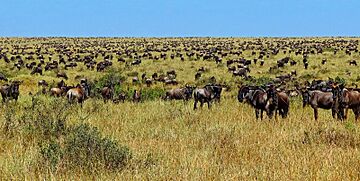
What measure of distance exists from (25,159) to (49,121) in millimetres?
3342

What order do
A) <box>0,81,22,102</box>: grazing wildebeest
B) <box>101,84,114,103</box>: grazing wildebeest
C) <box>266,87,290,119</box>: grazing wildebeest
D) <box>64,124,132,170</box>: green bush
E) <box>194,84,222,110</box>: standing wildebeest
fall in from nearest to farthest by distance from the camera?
<box>64,124,132,170</box>: green bush → <box>266,87,290,119</box>: grazing wildebeest → <box>194,84,222,110</box>: standing wildebeest → <box>0,81,22,102</box>: grazing wildebeest → <box>101,84,114,103</box>: grazing wildebeest

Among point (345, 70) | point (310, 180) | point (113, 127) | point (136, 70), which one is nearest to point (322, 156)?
point (310, 180)

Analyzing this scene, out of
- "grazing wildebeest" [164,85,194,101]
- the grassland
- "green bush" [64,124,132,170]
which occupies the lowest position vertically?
"grazing wildebeest" [164,85,194,101]

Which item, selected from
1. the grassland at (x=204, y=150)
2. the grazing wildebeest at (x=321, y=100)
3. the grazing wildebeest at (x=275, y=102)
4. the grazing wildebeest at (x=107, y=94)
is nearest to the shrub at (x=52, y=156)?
the grassland at (x=204, y=150)

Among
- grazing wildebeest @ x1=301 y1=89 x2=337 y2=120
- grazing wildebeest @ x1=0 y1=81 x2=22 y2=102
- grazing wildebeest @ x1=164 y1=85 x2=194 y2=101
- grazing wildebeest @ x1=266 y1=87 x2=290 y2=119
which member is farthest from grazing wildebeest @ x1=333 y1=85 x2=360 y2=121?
grazing wildebeest @ x1=0 y1=81 x2=22 y2=102

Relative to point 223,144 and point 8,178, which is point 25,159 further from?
point 223,144

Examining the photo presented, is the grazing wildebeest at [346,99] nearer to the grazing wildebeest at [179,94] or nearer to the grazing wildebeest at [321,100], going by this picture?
the grazing wildebeest at [321,100]

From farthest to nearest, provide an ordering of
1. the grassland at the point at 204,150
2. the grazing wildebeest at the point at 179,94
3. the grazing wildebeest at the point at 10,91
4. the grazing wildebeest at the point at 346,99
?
the grazing wildebeest at the point at 179,94
the grazing wildebeest at the point at 10,91
the grazing wildebeest at the point at 346,99
the grassland at the point at 204,150

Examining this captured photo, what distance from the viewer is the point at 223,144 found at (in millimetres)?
9109

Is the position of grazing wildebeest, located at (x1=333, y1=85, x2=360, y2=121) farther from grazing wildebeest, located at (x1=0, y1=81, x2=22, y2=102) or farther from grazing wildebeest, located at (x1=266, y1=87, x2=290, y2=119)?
grazing wildebeest, located at (x1=0, y1=81, x2=22, y2=102)

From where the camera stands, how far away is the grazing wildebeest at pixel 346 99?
1374cm

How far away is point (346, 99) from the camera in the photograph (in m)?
13.8

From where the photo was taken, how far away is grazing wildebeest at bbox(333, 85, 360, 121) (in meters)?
13.7

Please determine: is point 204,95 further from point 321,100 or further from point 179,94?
point 321,100
